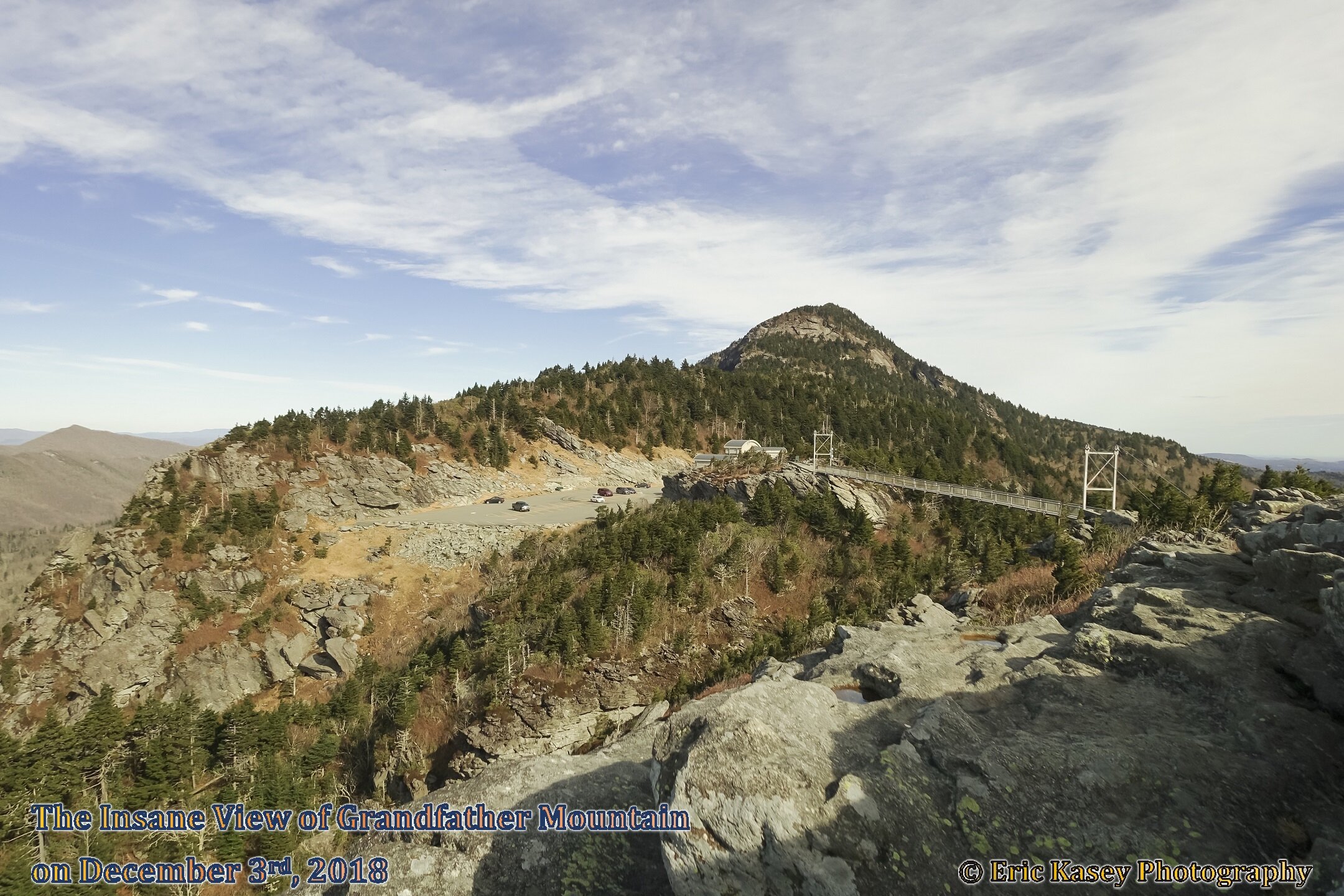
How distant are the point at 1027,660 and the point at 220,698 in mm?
50725

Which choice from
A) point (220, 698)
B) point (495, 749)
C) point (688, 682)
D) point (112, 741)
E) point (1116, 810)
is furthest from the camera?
point (220, 698)

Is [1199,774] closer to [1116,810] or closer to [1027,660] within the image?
[1116,810]

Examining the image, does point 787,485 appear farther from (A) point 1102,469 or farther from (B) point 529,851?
(B) point 529,851

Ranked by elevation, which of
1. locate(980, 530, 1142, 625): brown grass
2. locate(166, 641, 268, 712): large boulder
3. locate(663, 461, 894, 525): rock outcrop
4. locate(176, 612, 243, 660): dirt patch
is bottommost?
locate(166, 641, 268, 712): large boulder

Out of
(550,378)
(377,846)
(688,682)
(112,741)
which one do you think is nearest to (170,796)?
(112,741)

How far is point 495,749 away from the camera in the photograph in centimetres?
2548

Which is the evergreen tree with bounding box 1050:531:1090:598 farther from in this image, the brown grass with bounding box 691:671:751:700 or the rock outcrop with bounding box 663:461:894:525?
the rock outcrop with bounding box 663:461:894:525

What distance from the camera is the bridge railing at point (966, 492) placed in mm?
33562

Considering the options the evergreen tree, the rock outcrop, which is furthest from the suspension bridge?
the evergreen tree

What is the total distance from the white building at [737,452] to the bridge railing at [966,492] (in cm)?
837

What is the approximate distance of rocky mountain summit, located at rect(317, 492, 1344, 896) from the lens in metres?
6.91

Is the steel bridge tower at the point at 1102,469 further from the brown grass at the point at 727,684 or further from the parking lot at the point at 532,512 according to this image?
the parking lot at the point at 532,512

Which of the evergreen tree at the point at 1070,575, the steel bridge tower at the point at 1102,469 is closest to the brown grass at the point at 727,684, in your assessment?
the evergreen tree at the point at 1070,575

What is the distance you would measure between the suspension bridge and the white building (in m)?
4.99
